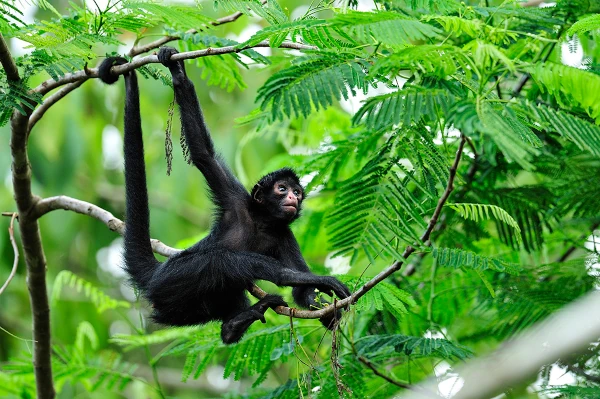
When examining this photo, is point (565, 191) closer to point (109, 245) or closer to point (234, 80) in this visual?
point (234, 80)

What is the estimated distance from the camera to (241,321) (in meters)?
6.50

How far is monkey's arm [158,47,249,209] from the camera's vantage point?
6.45 metres

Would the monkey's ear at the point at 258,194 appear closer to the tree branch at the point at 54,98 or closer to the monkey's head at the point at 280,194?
the monkey's head at the point at 280,194

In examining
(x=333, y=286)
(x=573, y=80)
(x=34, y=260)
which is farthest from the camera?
(x=34, y=260)

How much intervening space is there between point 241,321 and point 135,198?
1.61 meters

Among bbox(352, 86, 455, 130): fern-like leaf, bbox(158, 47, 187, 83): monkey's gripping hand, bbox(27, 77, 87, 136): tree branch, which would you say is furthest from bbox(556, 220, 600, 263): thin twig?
→ bbox(27, 77, 87, 136): tree branch

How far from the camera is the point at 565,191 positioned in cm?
751

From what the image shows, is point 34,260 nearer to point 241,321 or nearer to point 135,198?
point 135,198

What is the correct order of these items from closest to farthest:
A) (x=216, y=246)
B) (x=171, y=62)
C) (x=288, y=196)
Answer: (x=171, y=62) < (x=216, y=246) < (x=288, y=196)

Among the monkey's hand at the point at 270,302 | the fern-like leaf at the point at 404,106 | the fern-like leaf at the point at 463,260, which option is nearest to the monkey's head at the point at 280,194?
the monkey's hand at the point at 270,302

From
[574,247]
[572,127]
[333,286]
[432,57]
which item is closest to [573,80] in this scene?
[572,127]

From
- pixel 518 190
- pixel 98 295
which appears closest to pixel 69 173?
pixel 98 295

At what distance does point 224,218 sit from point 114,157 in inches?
723

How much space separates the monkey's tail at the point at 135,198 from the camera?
6578 millimetres
